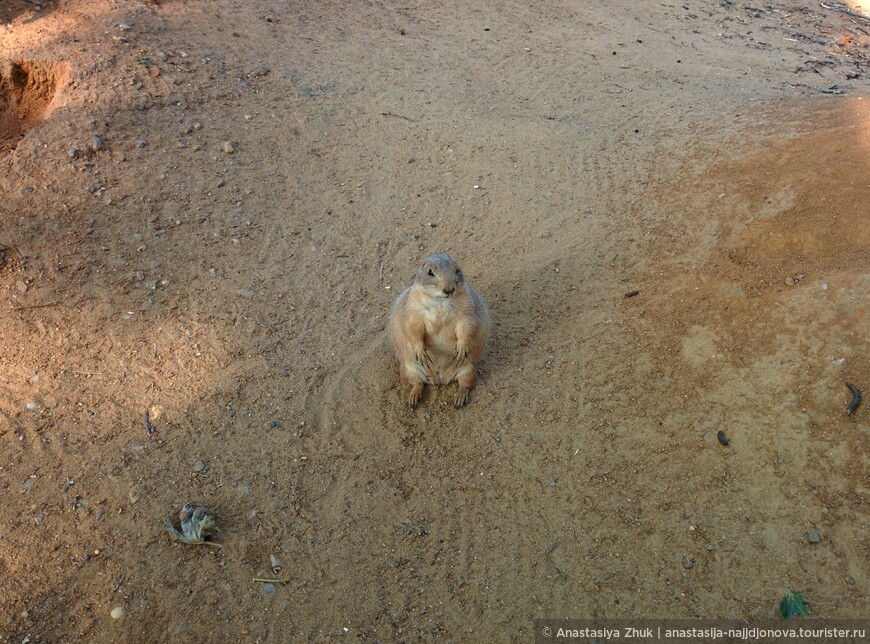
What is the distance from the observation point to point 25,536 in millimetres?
3568

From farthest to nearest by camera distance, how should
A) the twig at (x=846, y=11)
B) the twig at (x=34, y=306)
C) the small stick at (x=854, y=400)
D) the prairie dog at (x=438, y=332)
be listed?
1. the twig at (x=846, y=11)
2. the twig at (x=34, y=306)
3. the prairie dog at (x=438, y=332)
4. the small stick at (x=854, y=400)

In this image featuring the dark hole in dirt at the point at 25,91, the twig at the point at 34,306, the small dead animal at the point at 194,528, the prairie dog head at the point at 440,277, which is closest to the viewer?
the small dead animal at the point at 194,528

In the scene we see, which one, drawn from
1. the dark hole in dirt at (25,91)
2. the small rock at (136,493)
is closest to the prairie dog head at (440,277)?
the small rock at (136,493)

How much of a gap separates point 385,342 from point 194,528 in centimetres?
204

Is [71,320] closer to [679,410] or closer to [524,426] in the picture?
[524,426]

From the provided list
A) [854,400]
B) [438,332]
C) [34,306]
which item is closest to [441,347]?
[438,332]

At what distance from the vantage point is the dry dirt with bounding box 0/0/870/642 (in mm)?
3406

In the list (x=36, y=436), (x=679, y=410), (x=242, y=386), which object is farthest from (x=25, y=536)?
(x=679, y=410)

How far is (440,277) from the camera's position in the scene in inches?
165

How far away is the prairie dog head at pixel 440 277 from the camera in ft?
13.7

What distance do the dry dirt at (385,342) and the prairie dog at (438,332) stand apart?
196mm

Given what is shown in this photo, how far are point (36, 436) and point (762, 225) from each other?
588 cm

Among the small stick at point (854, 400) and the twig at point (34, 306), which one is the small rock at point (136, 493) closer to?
the twig at point (34, 306)

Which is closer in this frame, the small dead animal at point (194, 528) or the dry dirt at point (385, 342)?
the dry dirt at point (385, 342)
